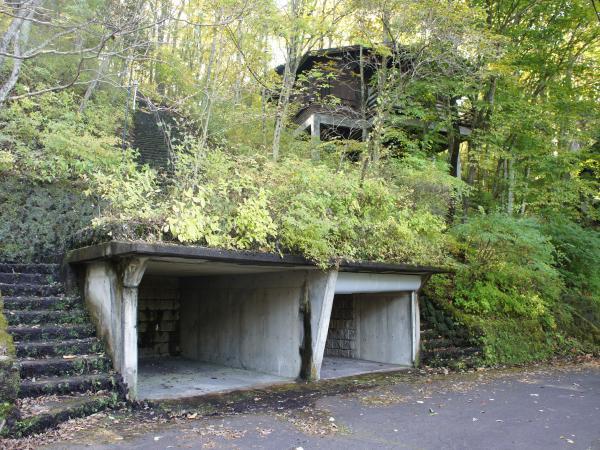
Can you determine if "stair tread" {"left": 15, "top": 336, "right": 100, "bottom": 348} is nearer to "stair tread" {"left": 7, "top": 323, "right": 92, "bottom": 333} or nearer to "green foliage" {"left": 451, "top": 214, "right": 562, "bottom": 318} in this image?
"stair tread" {"left": 7, "top": 323, "right": 92, "bottom": 333}

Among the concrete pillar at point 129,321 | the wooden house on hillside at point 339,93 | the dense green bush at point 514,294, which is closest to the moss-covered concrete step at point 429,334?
the dense green bush at point 514,294

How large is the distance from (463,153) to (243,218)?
1825 centimetres

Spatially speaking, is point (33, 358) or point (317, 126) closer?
point (33, 358)

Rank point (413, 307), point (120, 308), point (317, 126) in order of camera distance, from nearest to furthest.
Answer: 1. point (120, 308)
2. point (413, 307)
3. point (317, 126)

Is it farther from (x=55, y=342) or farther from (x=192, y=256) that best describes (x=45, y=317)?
(x=192, y=256)

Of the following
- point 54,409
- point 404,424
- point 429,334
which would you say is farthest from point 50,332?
point 429,334

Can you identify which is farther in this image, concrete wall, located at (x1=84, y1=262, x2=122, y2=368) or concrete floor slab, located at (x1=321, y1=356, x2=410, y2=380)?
concrete floor slab, located at (x1=321, y1=356, x2=410, y2=380)

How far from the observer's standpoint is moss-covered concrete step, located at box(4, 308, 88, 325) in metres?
6.00

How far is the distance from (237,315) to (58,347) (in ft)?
13.0

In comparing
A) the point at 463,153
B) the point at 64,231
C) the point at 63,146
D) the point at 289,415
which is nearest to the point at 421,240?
the point at 289,415

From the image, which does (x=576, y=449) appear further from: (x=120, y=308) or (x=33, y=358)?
(x=33, y=358)

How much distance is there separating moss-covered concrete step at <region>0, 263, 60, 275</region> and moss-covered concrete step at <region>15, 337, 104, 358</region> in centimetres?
164

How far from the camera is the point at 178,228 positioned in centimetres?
578

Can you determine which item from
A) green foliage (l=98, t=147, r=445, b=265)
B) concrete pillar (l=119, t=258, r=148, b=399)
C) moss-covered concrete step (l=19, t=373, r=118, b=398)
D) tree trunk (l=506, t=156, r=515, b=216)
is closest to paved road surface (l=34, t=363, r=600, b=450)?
moss-covered concrete step (l=19, t=373, r=118, b=398)
